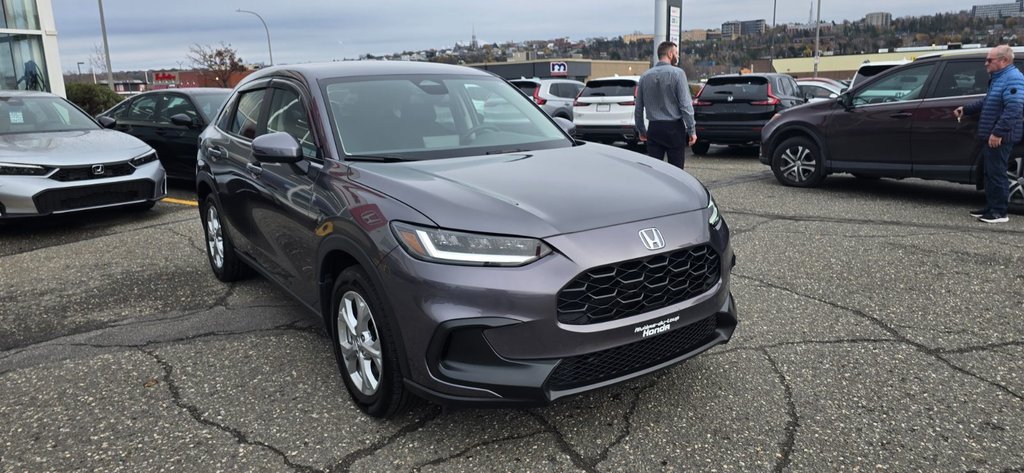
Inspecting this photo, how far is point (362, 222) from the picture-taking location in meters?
2.97

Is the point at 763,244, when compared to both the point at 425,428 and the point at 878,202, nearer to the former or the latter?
the point at 878,202

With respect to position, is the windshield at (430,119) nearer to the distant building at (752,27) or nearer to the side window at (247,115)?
the side window at (247,115)

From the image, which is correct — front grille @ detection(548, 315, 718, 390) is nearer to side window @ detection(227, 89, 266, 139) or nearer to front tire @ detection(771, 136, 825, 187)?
side window @ detection(227, 89, 266, 139)

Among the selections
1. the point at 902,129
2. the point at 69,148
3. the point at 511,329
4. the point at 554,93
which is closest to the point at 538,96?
the point at 554,93

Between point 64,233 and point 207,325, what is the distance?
3.99m

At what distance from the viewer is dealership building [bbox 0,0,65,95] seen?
1798 cm

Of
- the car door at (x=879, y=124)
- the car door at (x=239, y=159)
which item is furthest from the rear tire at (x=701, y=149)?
the car door at (x=239, y=159)

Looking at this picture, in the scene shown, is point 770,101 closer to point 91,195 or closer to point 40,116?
point 91,195

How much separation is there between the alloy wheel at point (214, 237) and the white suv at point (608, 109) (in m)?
9.21

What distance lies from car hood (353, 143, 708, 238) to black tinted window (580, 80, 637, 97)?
10315mm

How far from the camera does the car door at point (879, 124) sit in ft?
25.9

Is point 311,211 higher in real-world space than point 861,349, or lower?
higher

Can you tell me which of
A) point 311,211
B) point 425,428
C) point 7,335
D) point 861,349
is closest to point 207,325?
point 7,335

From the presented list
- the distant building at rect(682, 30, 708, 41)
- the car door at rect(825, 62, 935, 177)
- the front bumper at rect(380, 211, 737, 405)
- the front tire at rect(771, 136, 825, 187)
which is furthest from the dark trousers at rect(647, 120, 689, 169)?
the distant building at rect(682, 30, 708, 41)
